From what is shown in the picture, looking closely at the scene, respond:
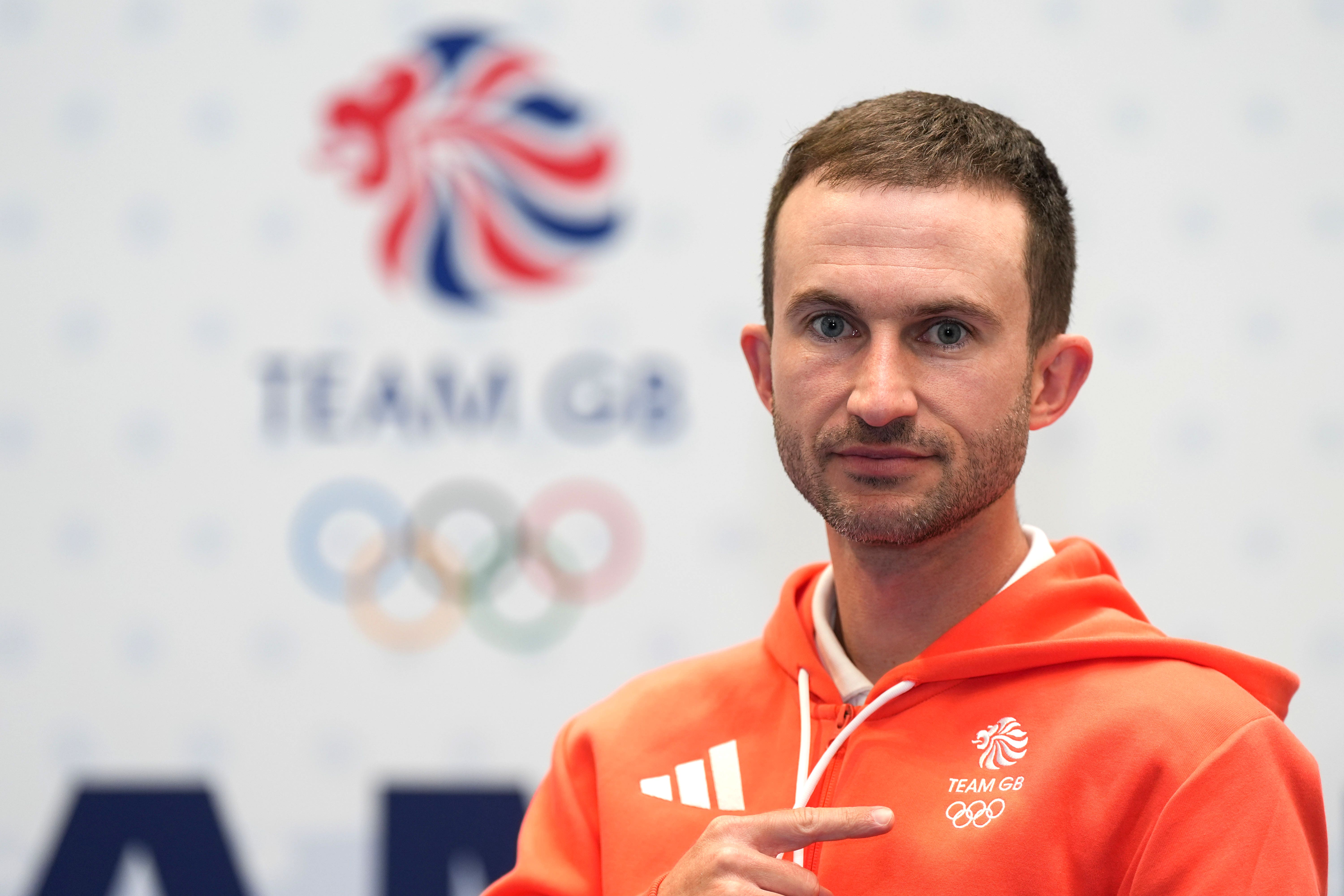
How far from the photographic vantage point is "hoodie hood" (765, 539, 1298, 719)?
1198mm

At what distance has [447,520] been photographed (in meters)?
2.45

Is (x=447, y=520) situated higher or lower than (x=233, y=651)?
higher

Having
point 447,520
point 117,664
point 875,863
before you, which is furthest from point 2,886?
point 875,863

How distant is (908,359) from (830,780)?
42cm

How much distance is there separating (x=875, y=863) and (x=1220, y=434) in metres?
1.51

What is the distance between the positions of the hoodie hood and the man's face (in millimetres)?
109

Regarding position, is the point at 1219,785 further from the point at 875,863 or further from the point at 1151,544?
the point at 1151,544

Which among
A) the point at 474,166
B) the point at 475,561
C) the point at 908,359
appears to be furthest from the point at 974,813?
the point at 474,166

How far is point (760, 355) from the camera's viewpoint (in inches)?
56.6

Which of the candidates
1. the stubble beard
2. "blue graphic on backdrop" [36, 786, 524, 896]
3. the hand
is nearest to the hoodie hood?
the stubble beard

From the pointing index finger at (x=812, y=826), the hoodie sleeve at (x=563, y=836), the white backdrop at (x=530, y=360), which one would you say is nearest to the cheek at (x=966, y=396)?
the pointing index finger at (x=812, y=826)

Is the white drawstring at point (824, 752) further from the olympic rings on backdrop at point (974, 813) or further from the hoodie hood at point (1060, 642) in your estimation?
the olympic rings on backdrop at point (974, 813)

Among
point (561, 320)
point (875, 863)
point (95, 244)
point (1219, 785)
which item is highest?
point (95, 244)

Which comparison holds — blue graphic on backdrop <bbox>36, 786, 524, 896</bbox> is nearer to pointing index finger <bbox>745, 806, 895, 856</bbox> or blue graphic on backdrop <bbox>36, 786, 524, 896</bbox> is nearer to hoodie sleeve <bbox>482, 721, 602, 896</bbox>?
hoodie sleeve <bbox>482, 721, 602, 896</bbox>
